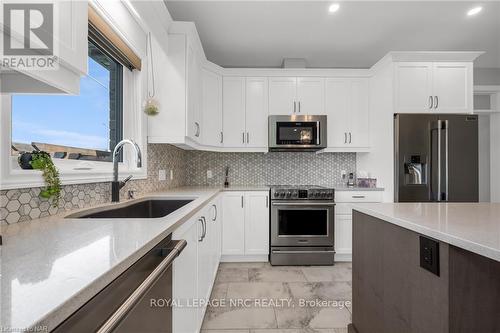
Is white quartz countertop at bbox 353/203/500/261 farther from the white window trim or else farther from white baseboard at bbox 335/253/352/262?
white baseboard at bbox 335/253/352/262

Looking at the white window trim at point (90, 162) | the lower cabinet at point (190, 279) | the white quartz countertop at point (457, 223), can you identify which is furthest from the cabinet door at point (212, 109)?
the white quartz countertop at point (457, 223)

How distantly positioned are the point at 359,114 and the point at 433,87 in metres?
0.84

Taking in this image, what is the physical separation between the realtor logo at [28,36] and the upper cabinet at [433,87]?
319 cm

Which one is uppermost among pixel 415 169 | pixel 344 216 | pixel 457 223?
pixel 415 169

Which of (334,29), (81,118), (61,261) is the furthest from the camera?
(334,29)

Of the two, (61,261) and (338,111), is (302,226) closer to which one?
(338,111)

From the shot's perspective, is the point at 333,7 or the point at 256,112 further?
the point at 256,112

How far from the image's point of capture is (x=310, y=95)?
3314 mm

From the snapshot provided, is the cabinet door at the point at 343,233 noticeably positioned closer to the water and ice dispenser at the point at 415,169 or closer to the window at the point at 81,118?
the water and ice dispenser at the point at 415,169

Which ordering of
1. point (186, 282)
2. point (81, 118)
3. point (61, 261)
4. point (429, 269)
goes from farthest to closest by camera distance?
point (81, 118)
point (186, 282)
point (429, 269)
point (61, 261)

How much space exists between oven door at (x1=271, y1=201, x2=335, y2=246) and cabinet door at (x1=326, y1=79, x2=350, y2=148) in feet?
3.07

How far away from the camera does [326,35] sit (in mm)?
2863

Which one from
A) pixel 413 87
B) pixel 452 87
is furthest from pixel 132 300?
pixel 452 87

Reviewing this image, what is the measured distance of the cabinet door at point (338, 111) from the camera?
3.32m
